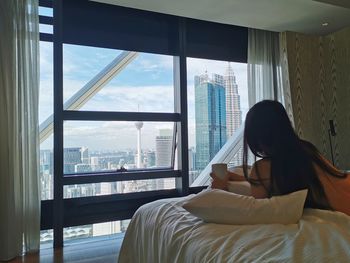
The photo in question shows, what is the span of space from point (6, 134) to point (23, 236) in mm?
1004

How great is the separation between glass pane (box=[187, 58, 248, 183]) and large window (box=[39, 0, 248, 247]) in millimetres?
14

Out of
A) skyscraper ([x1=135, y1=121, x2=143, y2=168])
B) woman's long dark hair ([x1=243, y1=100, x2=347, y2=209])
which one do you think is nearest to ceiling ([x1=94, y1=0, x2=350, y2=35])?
skyscraper ([x1=135, y1=121, x2=143, y2=168])

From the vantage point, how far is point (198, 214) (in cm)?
131

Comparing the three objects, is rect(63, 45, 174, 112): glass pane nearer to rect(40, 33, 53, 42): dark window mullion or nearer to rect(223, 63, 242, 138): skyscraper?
rect(40, 33, 53, 42): dark window mullion

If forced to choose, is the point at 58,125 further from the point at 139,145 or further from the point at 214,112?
the point at 214,112

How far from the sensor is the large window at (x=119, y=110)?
342cm

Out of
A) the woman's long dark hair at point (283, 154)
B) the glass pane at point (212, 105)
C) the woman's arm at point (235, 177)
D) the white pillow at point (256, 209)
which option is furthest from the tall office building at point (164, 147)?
the white pillow at point (256, 209)

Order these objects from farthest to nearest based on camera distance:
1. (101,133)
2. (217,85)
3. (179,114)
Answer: (217,85), (179,114), (101,133)

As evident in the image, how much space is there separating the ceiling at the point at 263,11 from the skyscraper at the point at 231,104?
80cm

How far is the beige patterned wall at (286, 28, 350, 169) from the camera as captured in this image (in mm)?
4328

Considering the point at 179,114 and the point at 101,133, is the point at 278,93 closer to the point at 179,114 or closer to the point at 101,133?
the point at 179,114

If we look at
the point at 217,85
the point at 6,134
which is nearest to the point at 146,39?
the point at 217,85

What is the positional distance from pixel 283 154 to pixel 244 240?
1.45ft

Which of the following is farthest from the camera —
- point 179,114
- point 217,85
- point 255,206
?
point 217,85
